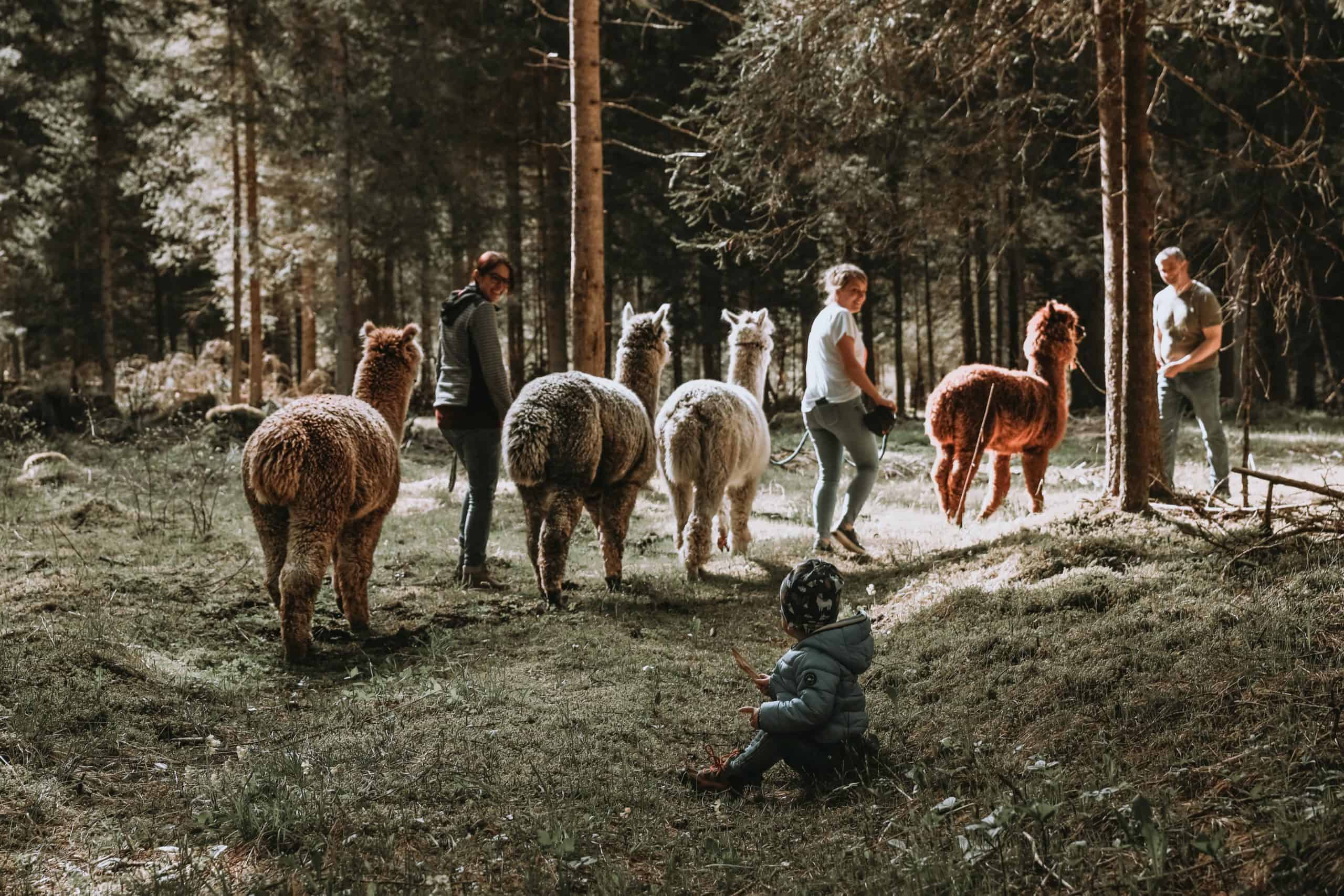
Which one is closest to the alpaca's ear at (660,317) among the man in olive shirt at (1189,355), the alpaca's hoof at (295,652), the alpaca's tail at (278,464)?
the alpaca's tail at (278,464)

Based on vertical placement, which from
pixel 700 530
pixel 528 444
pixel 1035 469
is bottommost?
pixel 700 530

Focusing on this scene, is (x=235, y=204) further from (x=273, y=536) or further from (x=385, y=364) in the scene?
(x=273, y=536)

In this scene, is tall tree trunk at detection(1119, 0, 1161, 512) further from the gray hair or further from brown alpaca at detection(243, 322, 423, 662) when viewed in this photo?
brown alpaca at detection(243, 322, 423, 662)

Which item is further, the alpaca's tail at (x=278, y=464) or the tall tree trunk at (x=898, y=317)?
the tall tree trunk at (x=898, y=317)

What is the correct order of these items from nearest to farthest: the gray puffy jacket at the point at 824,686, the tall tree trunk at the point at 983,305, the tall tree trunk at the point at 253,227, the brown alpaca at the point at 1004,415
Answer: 1. the gray puffy jacket at the point at 824,686
2. the brown alpaca at the point at 1004,415
3. the tall tree trunk at the point at 253,227
4. the tall tree trunk at the point at 983,305

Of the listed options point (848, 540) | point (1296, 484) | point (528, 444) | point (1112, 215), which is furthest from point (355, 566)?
point (1112, 215)

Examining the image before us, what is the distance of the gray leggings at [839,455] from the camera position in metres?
7.94

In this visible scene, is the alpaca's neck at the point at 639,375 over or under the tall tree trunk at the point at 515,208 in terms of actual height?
under

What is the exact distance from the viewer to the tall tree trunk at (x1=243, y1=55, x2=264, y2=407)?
2141 centimetres

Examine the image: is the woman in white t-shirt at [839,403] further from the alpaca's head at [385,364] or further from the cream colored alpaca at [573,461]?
the alpaca's head at [385,364]

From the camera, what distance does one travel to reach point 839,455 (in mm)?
8188

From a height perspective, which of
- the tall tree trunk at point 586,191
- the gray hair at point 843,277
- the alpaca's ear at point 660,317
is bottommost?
the alpaca's ear at point 660,317

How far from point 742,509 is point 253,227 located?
1754 centimetres

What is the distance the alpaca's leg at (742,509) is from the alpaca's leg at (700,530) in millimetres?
870
